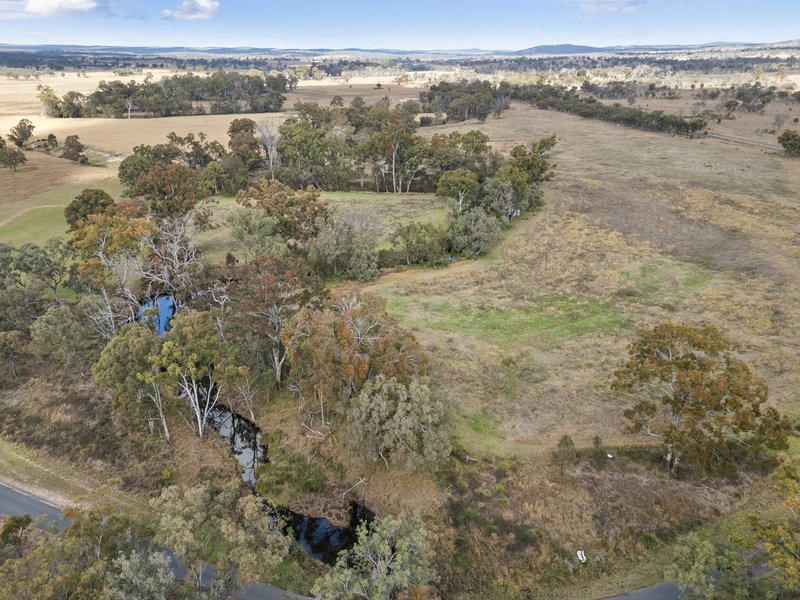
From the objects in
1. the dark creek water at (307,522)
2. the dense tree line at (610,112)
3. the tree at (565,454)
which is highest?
the dense tree line at (610,112)

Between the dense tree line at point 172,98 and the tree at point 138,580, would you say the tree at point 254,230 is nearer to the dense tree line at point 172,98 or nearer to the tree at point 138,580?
the tree at point 138,580

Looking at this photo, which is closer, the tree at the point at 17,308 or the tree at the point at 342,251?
the tree at the point at 17,308

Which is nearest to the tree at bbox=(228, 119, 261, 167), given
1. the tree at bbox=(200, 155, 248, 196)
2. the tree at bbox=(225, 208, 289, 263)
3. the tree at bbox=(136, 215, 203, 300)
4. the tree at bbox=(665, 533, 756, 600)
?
the tree at bbox=(200, 155, 248, 196)

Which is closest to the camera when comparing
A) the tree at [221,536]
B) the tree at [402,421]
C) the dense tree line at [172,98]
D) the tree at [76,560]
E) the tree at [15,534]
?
the tree at [76,560]

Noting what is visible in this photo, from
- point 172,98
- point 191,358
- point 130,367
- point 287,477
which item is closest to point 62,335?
point 130,367

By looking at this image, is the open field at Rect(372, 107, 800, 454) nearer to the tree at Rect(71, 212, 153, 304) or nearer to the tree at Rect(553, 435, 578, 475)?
the tree at Rect(553, 435, 578, 475)

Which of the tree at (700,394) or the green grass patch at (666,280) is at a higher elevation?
the tree at (700,394)

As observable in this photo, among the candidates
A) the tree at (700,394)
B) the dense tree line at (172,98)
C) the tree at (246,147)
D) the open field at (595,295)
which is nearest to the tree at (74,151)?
the tree at (246,147)
